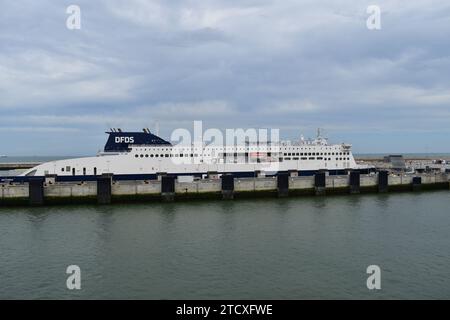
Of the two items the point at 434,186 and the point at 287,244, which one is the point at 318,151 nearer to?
the point at 434,186

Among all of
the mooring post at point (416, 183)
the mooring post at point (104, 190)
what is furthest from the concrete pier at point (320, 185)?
the mooring post at point (104, 190)

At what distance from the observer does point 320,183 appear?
131 ft

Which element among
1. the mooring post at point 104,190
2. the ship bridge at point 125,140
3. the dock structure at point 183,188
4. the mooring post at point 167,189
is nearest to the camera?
the dock structure at point 183,188

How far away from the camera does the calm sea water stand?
1457 centimetres

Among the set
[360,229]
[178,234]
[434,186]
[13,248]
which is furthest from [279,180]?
[13,248]

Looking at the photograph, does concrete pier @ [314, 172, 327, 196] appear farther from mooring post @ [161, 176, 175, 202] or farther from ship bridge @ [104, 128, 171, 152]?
ship bridge @ [104, 128, 171, 152]

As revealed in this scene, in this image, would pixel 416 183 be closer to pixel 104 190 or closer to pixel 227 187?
pixel 227 187

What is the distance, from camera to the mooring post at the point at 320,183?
131ft

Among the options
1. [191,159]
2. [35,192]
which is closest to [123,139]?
[191,159]

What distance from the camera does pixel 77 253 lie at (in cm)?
1928

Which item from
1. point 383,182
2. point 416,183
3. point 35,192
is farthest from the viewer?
point 416,183

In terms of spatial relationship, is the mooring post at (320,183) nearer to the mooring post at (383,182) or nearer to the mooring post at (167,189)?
the mooring post at (383,182)

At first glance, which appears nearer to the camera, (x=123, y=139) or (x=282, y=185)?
(x=282, y=185)

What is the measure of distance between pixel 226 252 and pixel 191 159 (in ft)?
105
